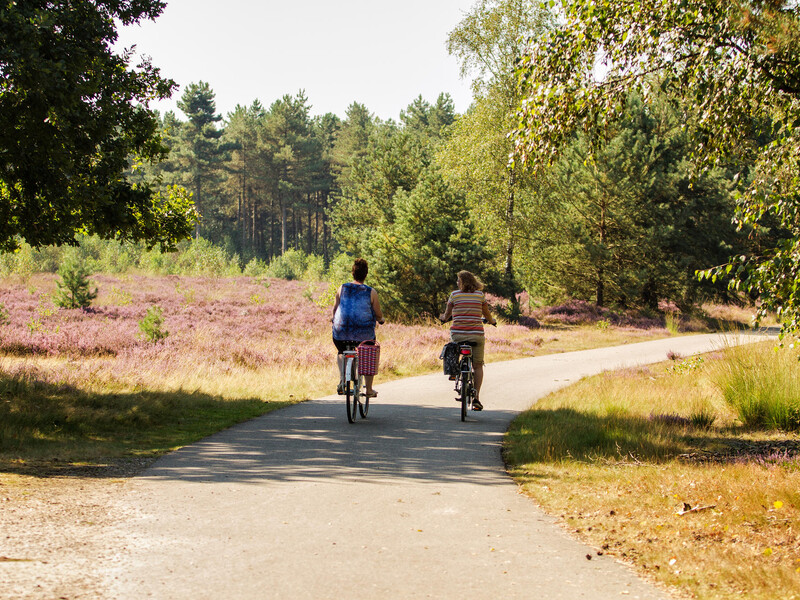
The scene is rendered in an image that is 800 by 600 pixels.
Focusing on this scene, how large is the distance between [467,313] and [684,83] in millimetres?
4473

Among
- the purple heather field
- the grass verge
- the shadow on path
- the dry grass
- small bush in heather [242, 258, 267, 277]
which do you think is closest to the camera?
the grass verge

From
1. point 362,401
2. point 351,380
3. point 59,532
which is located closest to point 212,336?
point 362,401

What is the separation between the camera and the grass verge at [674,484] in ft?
15.5

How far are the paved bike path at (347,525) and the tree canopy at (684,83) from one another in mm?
3301

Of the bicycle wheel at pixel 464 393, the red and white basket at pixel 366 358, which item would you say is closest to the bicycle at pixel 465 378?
the bicycle wheel at pixel 464 393

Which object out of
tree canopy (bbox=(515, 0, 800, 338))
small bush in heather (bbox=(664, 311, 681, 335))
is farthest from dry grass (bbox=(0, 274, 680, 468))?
tree canopy (bbox=(515, 0, 800, 338))

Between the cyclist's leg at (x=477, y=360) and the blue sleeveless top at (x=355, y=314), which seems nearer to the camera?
the blue sleeveless top at (x=355, y=314)

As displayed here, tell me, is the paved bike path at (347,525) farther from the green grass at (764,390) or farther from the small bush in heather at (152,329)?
the small bush in heather at (152,329)

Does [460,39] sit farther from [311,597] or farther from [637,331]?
[311,597]

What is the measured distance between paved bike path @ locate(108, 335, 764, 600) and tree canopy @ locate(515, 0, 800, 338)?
10.8 feet

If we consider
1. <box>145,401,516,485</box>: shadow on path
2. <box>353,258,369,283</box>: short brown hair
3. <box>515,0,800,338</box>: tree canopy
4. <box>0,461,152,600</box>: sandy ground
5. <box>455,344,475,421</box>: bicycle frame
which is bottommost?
<box>145,401,516,485</box>: shadow on path

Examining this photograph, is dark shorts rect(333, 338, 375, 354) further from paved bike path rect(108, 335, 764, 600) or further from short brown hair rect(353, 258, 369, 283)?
paved bike path rect(108, 335, 764, 600)

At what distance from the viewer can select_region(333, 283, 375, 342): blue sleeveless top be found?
10.7m

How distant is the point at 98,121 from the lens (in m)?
11.4
